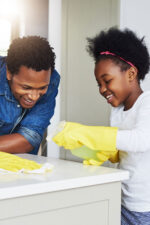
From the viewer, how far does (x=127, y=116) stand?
A: 1.12m

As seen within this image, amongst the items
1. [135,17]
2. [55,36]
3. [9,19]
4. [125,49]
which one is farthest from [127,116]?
[9,19]

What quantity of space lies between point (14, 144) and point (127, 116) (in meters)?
0.54

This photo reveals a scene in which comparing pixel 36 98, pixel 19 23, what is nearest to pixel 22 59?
pixel 36 98

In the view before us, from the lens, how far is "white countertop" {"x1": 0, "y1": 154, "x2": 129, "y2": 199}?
0.71 m

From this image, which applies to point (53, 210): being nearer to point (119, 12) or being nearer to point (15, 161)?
point (15, 161)

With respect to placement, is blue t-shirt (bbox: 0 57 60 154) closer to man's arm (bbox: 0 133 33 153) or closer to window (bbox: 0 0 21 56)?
man's arm (bbox: 0 133 33 153)

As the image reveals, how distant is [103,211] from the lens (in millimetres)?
857

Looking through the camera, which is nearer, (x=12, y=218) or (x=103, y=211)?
(x=12, y=218)

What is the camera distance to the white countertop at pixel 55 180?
0.71m

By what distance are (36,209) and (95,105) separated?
1678 millimetres

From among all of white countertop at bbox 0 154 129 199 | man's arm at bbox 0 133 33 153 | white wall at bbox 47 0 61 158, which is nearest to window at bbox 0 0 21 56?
white wall at bbox 47 0 61 158

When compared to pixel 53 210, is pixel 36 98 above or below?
above

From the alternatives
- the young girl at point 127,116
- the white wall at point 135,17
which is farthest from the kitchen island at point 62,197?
the white wall at point 135,17

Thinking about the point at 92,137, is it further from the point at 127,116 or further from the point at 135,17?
the point at 135,17
